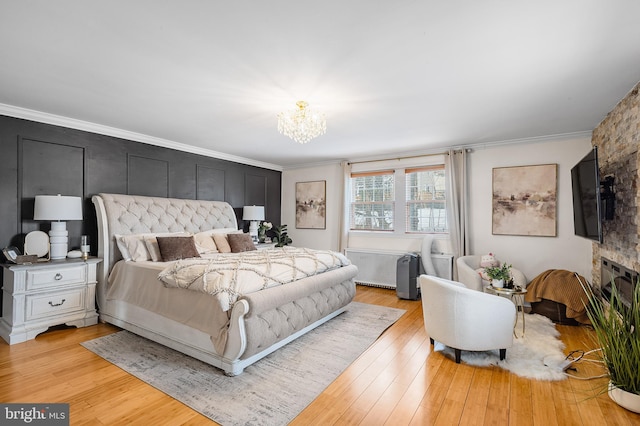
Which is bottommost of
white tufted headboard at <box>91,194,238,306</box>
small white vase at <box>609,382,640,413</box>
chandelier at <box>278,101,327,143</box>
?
small white vase at <box>609,382,640,413</box>

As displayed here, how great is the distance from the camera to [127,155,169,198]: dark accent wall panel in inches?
172

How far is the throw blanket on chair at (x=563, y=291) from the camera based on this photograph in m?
3.63

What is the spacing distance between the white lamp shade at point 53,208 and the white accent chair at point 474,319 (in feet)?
13.1

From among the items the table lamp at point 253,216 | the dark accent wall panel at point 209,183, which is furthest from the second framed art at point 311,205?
the dark accent wall panel at point 209,183

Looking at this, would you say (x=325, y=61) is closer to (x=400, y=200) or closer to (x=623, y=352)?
(x=623, y=352)

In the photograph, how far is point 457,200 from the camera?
4949 millimetres

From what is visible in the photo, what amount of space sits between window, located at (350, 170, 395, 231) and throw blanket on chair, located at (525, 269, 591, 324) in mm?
2448

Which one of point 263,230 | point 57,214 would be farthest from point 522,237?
point 57,214

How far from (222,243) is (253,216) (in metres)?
1.25

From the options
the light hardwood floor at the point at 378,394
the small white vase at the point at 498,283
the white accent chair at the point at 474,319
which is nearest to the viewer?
the light hardwood floor at the point at 378,394

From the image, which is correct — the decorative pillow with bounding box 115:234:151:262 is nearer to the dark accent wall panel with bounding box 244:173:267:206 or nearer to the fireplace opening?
the dark accent wall panel with bounding box 244:173:267:206

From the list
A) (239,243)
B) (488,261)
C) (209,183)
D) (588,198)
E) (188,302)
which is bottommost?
(188,302)

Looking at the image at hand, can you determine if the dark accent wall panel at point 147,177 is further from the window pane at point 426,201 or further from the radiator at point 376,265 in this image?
the window pane at point 426,201

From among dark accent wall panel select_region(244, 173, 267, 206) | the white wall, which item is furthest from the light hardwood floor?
dark accent wall panel select_region(244, 173, 267, 206)
